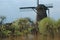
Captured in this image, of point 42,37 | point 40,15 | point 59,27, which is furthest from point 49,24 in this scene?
point 40,15

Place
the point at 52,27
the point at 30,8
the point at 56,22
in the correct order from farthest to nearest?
the point at 30,8 < the point at 56,22 < the point at 52,27

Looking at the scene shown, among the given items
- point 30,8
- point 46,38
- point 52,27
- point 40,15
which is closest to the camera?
point 46,38

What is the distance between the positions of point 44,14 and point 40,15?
0.56 meters

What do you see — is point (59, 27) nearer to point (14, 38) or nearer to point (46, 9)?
point (14, 38)

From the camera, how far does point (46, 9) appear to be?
2955cm

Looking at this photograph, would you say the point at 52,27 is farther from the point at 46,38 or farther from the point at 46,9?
the point at 46,9

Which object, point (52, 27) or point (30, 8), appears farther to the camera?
point (30, 8)

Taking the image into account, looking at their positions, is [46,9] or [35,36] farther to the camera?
[46,9]

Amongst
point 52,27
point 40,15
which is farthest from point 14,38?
point 40,15

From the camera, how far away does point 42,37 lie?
29.3 feet

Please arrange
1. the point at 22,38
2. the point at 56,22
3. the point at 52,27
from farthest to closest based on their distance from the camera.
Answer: the point at 56,22
the point at 52,27
the point at 22,38

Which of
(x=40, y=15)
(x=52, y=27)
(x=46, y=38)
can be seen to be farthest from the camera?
(x=40, y=15)

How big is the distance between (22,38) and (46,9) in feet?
70.8

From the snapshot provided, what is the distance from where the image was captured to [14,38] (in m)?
8.38
